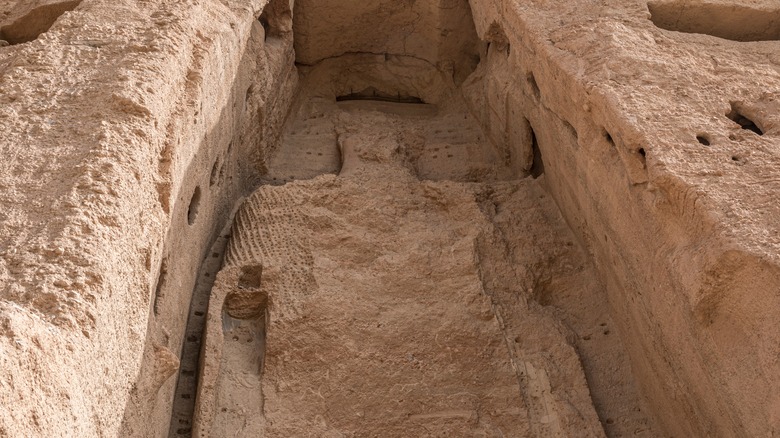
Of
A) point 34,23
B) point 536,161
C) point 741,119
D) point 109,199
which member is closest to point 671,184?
point 741,119

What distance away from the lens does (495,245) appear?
507 centimetres

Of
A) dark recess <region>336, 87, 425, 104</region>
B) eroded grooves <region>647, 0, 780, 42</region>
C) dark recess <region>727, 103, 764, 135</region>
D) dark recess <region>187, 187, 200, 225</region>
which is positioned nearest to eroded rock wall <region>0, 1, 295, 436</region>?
dark recess <region>187, 187, 200, 225</region>

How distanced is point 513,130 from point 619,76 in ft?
4.10

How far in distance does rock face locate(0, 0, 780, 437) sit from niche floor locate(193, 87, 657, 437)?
0.01m

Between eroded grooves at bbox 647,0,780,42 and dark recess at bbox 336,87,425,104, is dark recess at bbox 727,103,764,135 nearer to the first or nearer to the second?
eroded grooves at bbox 647,0,780,42

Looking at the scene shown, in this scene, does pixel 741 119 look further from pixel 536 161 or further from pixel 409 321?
pixel 409 321

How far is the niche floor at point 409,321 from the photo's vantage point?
14.0 ft

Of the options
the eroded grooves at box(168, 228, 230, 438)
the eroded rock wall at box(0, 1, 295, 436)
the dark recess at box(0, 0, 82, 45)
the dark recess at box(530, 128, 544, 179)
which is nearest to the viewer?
the eroded rock wall at box(0, 1, 295, 436)

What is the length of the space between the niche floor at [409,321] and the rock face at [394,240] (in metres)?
0.01

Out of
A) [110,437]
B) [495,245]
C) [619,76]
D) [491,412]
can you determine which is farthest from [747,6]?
[110,437]

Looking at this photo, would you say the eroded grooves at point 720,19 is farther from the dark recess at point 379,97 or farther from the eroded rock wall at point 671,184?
the dark recess at point 379,97

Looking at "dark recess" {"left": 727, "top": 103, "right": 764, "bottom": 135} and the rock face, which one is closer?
the rock face

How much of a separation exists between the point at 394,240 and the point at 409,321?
58 cm

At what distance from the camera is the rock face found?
3.58 meters
